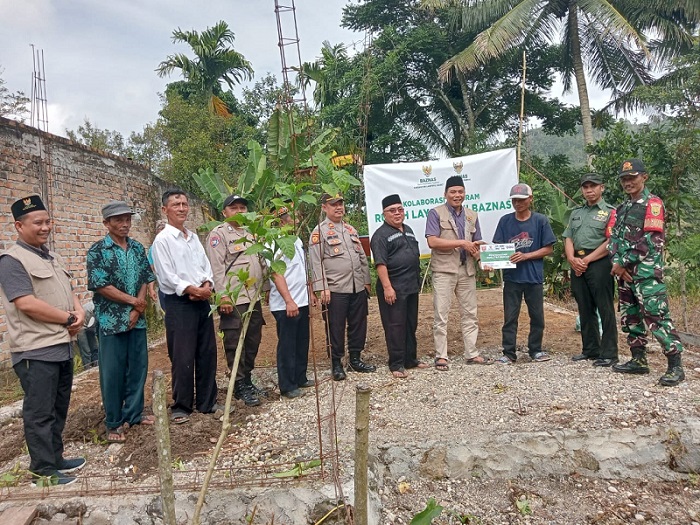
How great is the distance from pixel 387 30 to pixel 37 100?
1127 centimetres

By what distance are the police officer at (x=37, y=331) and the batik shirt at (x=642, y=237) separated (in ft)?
12.9

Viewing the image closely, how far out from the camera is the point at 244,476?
2623 millimetres

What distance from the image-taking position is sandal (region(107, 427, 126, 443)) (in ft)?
10.7

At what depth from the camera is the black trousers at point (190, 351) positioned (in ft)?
11.3

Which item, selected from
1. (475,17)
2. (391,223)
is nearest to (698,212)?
(391,223)

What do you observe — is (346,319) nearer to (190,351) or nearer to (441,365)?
(441,365)

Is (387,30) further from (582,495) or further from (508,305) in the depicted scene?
(582,495)

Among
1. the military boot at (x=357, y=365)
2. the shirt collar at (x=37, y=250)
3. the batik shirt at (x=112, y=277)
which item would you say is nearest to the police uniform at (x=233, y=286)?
the batik shirt at (x=112, y=277)

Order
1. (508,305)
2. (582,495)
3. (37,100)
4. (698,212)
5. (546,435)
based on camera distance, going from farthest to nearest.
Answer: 1. (37,100)
2. (698,212)
3. (508,305)
4. (546,435)
5. (582,495)

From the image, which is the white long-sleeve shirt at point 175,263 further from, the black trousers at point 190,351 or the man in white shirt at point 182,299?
the black trousers at point 190,351

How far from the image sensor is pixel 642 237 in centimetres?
376

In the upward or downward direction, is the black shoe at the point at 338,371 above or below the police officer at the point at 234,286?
below

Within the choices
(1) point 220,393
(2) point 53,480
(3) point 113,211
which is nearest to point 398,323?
(1) point 220,393

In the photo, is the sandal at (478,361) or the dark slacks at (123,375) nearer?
the dark slacks at (123,375)
